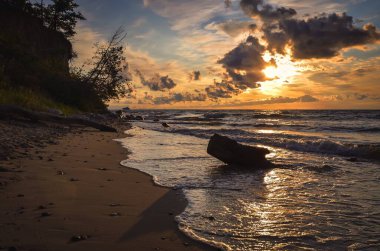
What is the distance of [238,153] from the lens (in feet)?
30.5

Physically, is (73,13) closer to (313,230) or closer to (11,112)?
(11,112)

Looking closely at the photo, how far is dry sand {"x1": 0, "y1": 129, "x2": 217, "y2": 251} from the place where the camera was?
128 inches

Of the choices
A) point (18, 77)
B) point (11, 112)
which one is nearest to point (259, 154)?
point (11, 112)

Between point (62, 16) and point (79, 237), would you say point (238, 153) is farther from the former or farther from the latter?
point (62, 16)

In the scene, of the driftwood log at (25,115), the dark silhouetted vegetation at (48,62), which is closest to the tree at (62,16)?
the dark silhouetted vegetation at (48,62)

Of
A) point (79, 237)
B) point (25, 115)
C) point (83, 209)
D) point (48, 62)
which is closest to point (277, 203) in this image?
point (83, 209)

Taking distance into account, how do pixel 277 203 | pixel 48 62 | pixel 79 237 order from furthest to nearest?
pixel 48 62 < pixel 277 203 < pixel 79 237

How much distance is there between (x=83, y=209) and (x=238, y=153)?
228 inches

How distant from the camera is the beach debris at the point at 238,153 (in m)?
9.18

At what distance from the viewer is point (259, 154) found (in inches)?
362

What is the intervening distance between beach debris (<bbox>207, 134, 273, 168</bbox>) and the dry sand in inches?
127

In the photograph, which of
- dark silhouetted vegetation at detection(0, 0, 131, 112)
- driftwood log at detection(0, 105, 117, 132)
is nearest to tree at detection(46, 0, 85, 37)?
dark silhouetted vegetation at detection(0, 0, 131, 112)

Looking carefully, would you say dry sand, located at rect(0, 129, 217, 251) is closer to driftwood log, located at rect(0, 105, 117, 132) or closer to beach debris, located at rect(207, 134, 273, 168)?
beach debris, located at rect(207, 134, 273, 168)

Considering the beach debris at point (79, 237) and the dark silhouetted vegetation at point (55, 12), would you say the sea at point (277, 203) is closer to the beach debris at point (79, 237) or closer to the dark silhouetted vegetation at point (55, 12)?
the beach debris at point (79, 237)
